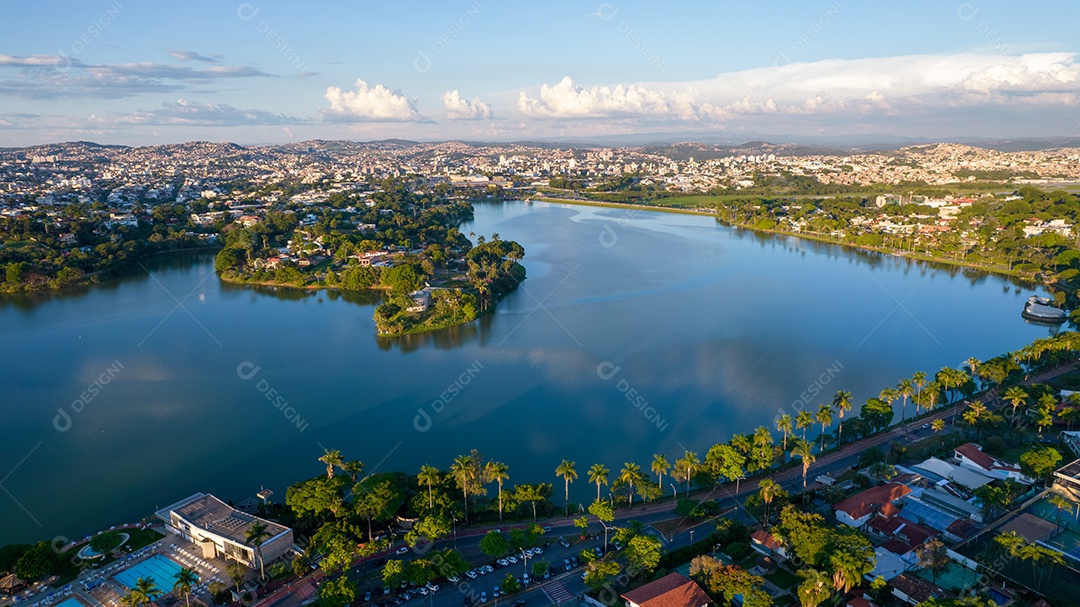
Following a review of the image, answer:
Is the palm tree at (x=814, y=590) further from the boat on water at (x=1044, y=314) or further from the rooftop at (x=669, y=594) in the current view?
the boat on water at (x=1044, y=314)

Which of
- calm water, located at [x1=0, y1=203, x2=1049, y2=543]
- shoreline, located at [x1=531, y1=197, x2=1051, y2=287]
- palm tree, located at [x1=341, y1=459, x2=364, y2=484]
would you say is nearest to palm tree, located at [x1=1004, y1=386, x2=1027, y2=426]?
calm water, located at [x1=0, y1=203, x2=1049, y2=543]

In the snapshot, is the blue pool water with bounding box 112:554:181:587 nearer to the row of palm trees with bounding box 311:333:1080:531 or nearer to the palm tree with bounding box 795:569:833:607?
the row of palm trees with bounding box 311:333:1080:531

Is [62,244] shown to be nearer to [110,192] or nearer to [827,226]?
[110,192]

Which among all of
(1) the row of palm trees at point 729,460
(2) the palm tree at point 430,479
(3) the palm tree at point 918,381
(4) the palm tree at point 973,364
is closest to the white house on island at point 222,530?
(1) the row of palm trees at point 729,460

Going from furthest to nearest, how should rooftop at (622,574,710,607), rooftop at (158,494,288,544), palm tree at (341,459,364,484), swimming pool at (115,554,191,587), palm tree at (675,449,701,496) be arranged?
palm tree at (341,459,364,484)
palm tree at (675,449,701,496)
rooftop at (158,494,288,544)
swimming pool at (115,554,191,587)
rooftop at (622,574,710,607)

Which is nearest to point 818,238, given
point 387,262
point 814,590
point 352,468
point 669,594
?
point 387,262

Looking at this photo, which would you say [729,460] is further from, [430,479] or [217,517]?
[217,517]

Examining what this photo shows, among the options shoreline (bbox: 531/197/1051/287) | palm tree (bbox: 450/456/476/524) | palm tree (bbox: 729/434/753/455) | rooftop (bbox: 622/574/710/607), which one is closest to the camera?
rooftop (bbox: 622/574/710/607)
